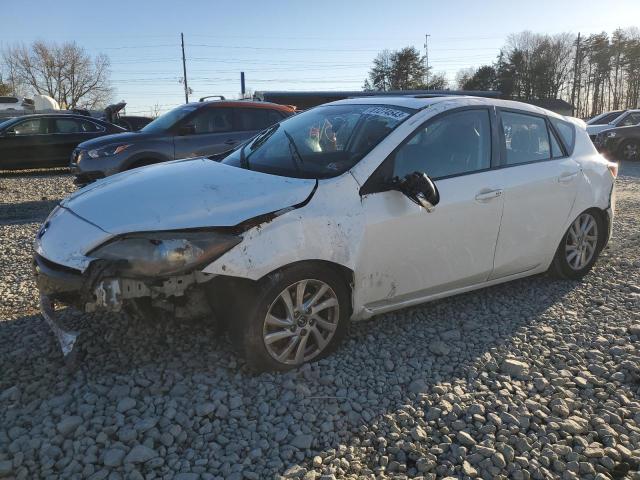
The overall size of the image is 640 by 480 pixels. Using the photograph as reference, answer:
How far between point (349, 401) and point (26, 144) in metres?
12.6

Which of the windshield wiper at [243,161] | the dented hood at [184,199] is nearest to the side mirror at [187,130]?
the windshield wiper at [243,161]

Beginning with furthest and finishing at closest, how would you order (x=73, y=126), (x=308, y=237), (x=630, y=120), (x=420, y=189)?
(x=630, y=120)
(x=73, y=126)
(x=420, y=189)
(x=308, y=237)

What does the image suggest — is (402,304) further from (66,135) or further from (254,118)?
(66,135)

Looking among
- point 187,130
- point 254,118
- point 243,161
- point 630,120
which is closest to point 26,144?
point 187,130

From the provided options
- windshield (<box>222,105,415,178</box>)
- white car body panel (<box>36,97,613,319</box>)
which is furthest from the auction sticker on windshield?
white car body panel (<box>36,97,613,319</box>)

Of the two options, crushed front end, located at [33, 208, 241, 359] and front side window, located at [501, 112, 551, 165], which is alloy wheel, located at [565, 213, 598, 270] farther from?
crushed front end, located at [33, 208, 241, 359]

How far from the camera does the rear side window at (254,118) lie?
29.8 ft

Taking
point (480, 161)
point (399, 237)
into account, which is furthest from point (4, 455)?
point (480, 161)

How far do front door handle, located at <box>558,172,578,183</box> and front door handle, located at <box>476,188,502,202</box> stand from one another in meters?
0.83

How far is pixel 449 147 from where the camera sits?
3.93 meters

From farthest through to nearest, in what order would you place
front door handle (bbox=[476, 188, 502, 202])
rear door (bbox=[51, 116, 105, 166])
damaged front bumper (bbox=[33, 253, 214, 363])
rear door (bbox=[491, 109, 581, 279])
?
rear door (bbox=[51, 116, 105, 166]) → rear door (bbox=[491, 109, 581, 279]) → front door handle (bbox=[476, 188, 502, 202]) → damaged front bumper (bbox=[33, 253, 214, 363])

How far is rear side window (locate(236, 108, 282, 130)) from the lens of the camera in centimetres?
909

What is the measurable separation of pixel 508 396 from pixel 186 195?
216 centimetres

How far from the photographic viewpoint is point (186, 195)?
323 cm
